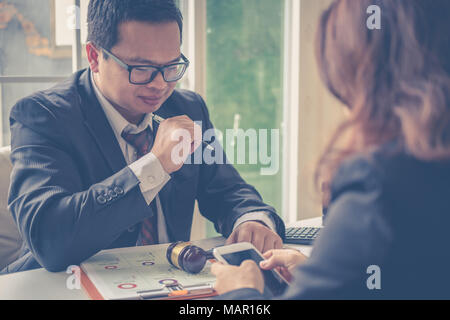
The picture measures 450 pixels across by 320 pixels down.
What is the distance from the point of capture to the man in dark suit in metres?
1.24

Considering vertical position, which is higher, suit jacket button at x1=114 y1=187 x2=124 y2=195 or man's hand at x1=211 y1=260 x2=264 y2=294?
suit jacket button at x1=114 y1=187 x2=124 y2=195

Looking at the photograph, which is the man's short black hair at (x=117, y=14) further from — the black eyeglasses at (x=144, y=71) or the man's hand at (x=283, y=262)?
the man's hand at (x=283, y=262)

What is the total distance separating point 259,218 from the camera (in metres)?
1.46

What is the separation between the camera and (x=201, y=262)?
1166 millimetres

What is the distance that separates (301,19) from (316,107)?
1.57 ft

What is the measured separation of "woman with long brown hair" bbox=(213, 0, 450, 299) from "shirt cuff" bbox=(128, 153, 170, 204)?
62 cm

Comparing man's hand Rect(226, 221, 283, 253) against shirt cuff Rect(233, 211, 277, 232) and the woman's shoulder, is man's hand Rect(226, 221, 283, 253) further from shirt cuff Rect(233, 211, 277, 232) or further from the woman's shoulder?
the woman's shoulder

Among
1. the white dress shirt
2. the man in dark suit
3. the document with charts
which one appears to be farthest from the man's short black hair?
the document with charts

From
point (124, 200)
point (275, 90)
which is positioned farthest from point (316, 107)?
point (124, 200)

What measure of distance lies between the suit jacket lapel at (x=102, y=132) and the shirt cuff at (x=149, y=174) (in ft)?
0.56

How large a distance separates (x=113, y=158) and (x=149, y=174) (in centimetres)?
21

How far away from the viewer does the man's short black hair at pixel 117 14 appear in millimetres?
1451
